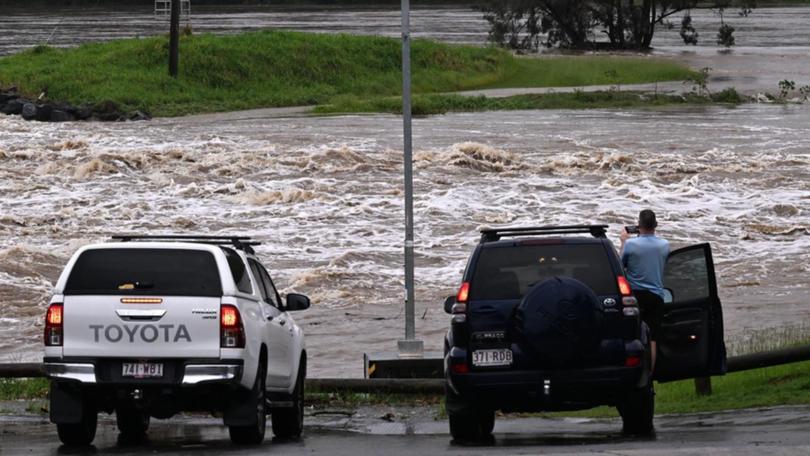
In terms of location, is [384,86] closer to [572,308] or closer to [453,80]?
[453,80]

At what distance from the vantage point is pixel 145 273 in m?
10.5

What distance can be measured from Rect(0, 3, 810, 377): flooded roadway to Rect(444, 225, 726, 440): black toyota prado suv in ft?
25.0

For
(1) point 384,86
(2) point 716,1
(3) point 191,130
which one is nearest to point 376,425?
(3) point 191,130

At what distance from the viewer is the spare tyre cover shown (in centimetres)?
1022

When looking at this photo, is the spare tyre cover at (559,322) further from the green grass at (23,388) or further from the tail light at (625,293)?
the green grass at (23,388)

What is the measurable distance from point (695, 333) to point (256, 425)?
3.66m

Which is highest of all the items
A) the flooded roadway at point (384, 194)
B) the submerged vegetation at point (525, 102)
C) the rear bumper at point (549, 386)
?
the rear bumper at point (549, 386)

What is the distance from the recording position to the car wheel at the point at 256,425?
1071cm

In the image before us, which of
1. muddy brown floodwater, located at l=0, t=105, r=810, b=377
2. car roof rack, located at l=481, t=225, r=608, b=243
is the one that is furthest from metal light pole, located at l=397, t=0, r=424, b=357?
car roof rack, located at l=481, t=225, r=608, b=243

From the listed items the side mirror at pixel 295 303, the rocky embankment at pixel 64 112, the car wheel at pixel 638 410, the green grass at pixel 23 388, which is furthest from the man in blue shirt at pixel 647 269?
the rocky embankment at pixel 64 112

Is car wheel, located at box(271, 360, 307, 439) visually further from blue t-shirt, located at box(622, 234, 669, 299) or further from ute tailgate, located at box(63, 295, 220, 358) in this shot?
blue t-shirt, located at box(622, 234, 669, 299)

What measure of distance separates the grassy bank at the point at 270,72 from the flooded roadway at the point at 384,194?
5.60m

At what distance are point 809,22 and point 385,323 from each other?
128 m

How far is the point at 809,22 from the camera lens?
5591 inches
